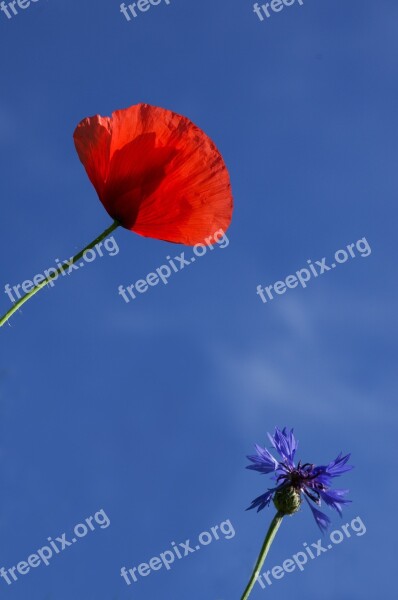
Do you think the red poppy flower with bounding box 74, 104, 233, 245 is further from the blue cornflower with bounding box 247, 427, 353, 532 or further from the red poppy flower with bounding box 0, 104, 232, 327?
the blue cornflower with bounding box 247, 427, 353, 532

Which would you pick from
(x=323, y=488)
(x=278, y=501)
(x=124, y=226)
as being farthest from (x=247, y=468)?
(x=124, y=226)

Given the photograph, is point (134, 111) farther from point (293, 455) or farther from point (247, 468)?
point (293, 455)

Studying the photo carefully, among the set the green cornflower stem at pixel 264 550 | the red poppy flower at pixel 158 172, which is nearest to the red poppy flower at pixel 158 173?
the red poppy flower at pixel 158 172

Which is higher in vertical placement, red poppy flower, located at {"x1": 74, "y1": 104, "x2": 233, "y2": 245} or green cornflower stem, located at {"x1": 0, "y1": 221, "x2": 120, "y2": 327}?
red poppy flower, located at {"x1": 74, "y1": 104, "x2": 233, "y2": 245}

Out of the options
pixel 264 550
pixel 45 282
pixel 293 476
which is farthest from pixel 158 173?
pixel 293 476

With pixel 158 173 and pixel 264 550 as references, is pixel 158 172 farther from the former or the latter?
pixel 264 550

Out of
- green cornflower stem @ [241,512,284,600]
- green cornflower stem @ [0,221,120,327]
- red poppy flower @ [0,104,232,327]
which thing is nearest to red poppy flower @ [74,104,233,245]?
red poppy flower @ [0,104,232,327]
